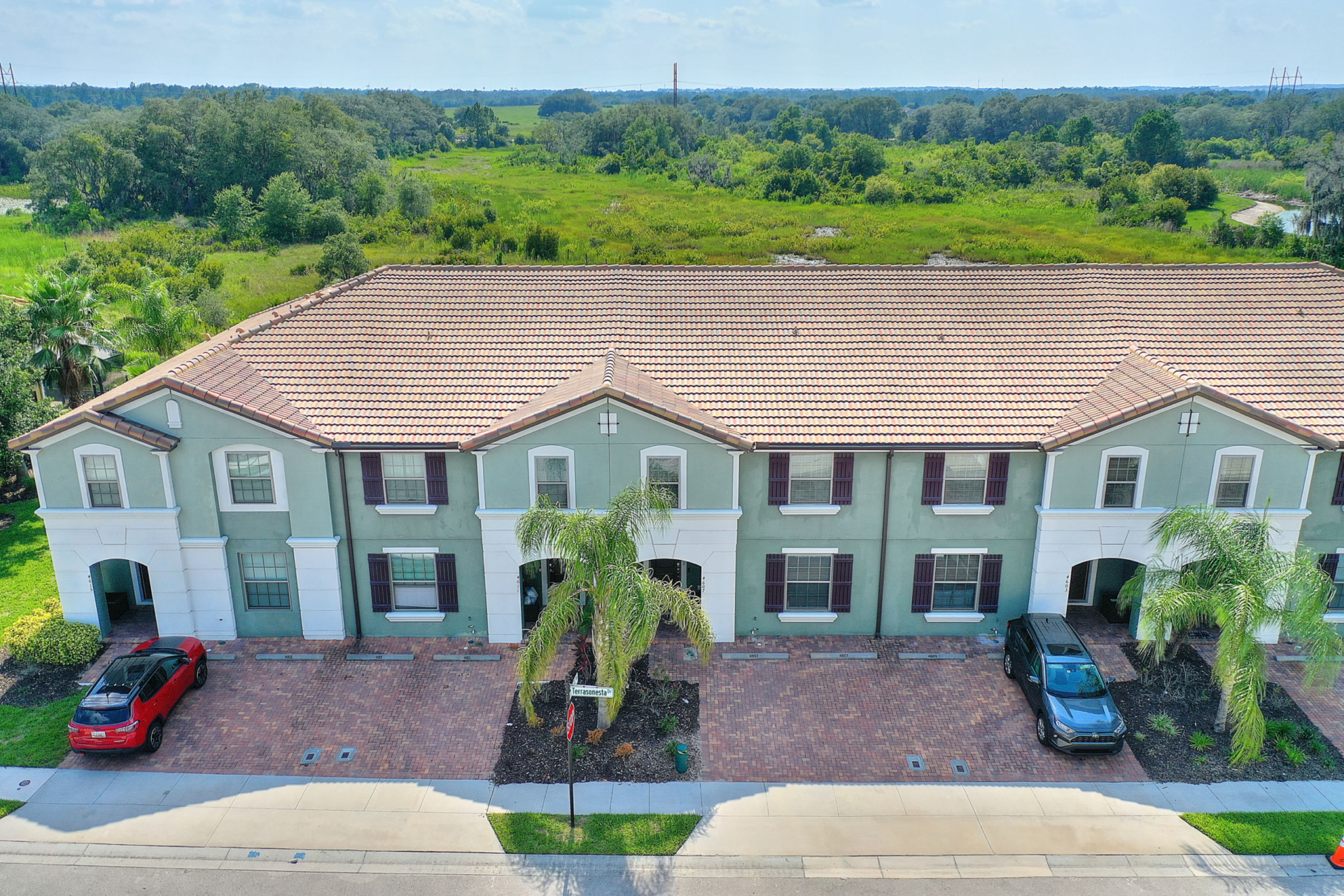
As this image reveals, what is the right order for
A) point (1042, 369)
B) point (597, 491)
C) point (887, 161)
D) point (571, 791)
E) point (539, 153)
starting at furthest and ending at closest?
point (539, 153) → point (887, 161) → point (1042, 369) → point (597, 491) → point (571, 791)

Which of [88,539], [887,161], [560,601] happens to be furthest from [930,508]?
[887,161]

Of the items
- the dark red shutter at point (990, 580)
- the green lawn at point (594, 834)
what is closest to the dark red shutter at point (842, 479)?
the dark red shutter at point (990, 580)

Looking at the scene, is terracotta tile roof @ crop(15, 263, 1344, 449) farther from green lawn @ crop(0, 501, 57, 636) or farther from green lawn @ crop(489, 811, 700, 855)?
green lawn @ crop(489, 811, 700, 855)

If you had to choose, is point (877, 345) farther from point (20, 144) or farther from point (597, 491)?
point (20, 144)

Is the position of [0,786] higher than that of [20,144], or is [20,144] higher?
[20,144]

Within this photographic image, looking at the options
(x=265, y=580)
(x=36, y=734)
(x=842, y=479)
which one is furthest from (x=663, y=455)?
(x=36, y=734)

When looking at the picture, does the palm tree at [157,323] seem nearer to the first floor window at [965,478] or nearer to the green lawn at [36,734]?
the green lawn at [36,734]

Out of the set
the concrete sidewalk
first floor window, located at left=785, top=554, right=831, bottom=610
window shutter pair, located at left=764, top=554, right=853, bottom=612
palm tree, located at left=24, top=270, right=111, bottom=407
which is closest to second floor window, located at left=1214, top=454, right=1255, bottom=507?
the concrete sidewalk

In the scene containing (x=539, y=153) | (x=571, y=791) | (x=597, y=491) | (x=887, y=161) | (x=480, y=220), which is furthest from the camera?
(x=539, y=153)

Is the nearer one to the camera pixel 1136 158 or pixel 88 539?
pixel 88 539
